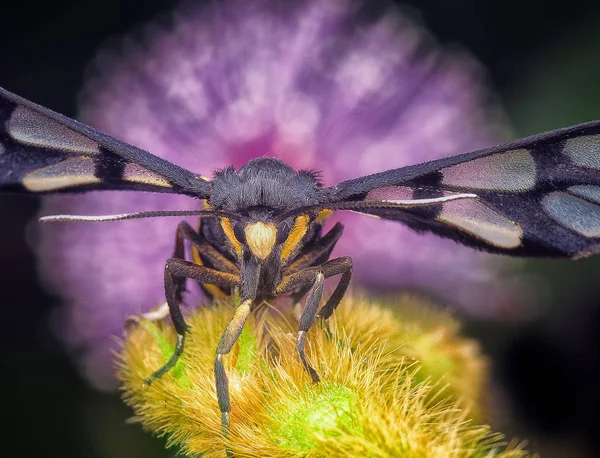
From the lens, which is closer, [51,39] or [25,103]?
[25,103]

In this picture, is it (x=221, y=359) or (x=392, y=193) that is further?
(x=392, y=193)

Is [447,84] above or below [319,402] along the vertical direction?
above

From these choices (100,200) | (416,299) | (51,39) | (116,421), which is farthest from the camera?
(51,39)

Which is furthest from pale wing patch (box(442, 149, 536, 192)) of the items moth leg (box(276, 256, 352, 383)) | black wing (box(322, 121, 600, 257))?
moth leg (box(276, 256, 352, 383))

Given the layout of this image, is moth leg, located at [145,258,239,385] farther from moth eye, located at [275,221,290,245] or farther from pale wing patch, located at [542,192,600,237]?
pale wing patch, located at [542,192,600,237]

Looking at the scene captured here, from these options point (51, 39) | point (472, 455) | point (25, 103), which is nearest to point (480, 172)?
point (472, 455)

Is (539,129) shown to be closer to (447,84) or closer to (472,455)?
(447,84)

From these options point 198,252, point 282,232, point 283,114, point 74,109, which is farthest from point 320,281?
point 74,109

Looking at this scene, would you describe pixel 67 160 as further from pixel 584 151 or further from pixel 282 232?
pixel 584 151
